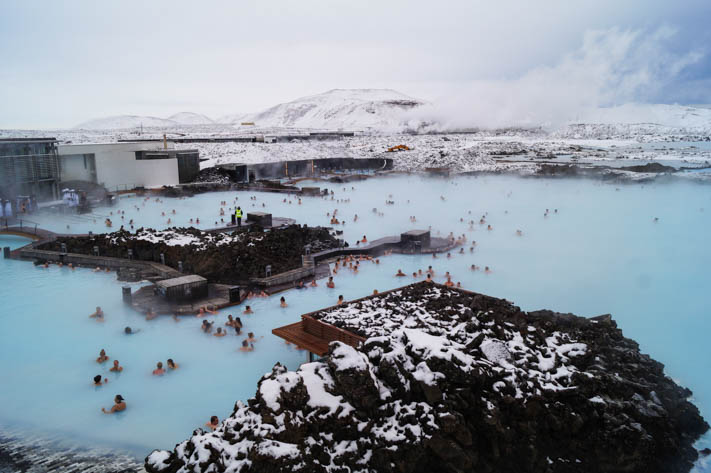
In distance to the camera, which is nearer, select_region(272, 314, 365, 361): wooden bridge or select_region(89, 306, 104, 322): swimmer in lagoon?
select_region(272, 314, 365, 361): wooden bridge

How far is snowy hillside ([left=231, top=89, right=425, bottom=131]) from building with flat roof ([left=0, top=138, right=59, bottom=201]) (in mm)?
80727

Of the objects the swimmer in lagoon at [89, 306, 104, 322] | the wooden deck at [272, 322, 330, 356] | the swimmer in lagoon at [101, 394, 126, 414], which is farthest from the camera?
the swimmer in lagoon at [89, 306, 104, 322]

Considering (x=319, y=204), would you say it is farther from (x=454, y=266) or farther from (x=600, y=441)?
(x=600, y=441)

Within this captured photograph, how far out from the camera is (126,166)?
82.3 ft

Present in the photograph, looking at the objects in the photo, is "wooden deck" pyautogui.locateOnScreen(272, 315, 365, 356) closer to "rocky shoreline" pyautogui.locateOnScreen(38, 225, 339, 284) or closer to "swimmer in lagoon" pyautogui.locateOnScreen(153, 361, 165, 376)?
"swimmer in lagoon" pyautogui.locateOnScreen(153, 361, 165, 376)

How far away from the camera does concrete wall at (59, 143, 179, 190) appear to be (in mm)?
23417

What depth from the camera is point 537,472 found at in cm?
480

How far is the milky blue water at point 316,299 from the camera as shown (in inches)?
271

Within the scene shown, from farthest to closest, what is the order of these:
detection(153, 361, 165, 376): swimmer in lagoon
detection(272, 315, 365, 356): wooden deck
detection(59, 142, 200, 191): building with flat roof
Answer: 1. detection(59, 142, 200, 191): building with flat roof
2. detection(153, 361, 165, 376): swimmer in lagoon
3. detection(272, 315, 365, 356): wooden deck

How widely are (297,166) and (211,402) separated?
2972 centimetres

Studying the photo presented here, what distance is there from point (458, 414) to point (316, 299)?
6776mm

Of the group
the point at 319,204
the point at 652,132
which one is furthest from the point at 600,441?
the point at 652,132

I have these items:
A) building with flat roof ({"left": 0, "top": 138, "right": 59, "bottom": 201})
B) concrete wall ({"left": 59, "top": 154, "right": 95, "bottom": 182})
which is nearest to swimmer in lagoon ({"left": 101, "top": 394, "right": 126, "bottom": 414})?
building with flat roof ({"left": 0, "top": 138, "right": 59, "bottom": 201})

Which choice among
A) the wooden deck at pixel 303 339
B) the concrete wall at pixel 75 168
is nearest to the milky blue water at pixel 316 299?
the wooden deck at pixel 303 339
